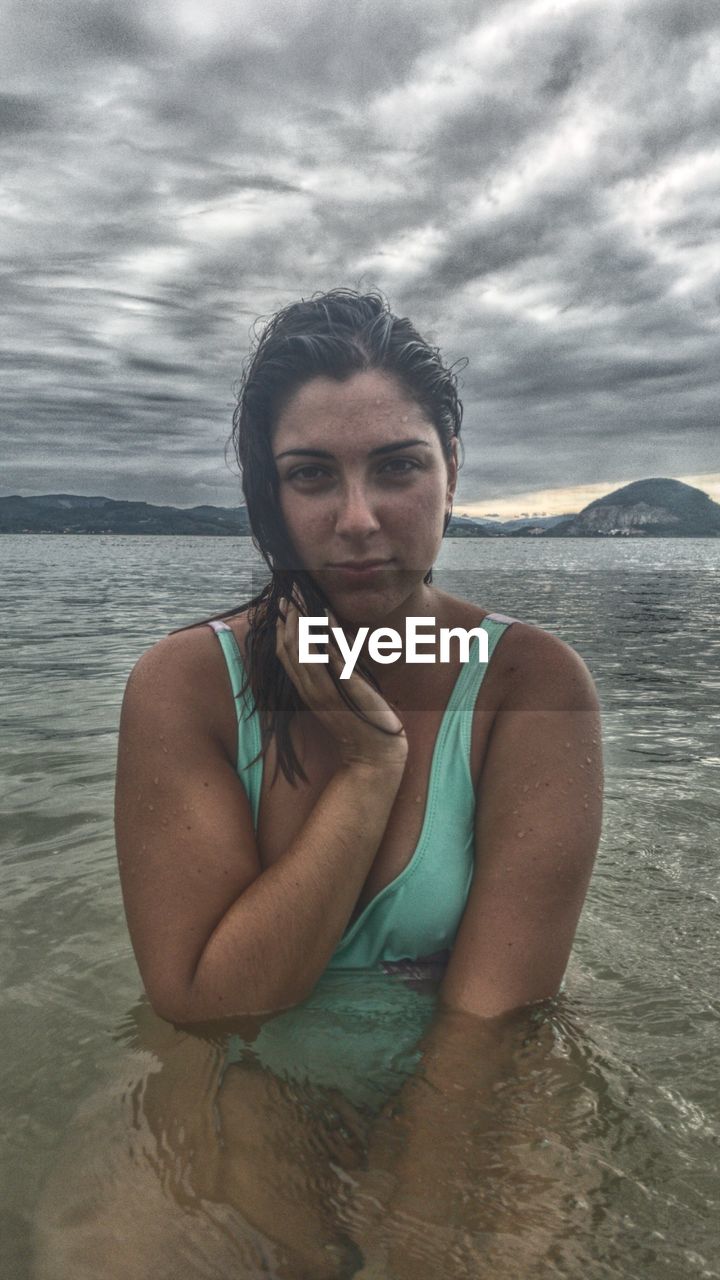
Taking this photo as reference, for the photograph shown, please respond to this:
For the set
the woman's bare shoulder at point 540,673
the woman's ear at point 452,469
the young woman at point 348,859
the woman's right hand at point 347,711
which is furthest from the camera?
the woman's ear at point 452,469

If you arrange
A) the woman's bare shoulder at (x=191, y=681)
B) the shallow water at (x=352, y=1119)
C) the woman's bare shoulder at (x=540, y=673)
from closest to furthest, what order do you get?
1. the shallow water at (x=352, y=1119)
2. the woman's bare shoulder at (x=191, y=681)
3. the woman's bare shoulder at (x=540, y=673)

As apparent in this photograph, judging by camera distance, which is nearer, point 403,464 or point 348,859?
point 348,859

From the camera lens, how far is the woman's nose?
2.30m

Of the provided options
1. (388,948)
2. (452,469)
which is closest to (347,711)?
(388,948)

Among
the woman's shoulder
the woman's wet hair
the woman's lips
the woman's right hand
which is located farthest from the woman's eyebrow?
the woman's shoulder

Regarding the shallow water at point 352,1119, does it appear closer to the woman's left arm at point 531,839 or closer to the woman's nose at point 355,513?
the woman's left arm at point 531,839

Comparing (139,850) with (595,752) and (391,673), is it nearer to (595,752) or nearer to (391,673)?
(391,673)

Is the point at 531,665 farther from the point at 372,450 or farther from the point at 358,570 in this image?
the point at 372,450

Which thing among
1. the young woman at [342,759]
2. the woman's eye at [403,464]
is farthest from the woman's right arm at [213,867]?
the woman's eye at [403,464]

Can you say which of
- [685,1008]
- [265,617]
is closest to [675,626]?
[685,1008]

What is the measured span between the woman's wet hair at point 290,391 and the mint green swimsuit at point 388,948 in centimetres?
9

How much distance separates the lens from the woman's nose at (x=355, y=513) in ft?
7.54

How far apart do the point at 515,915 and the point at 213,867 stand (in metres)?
0.85

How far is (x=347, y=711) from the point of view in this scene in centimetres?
230
